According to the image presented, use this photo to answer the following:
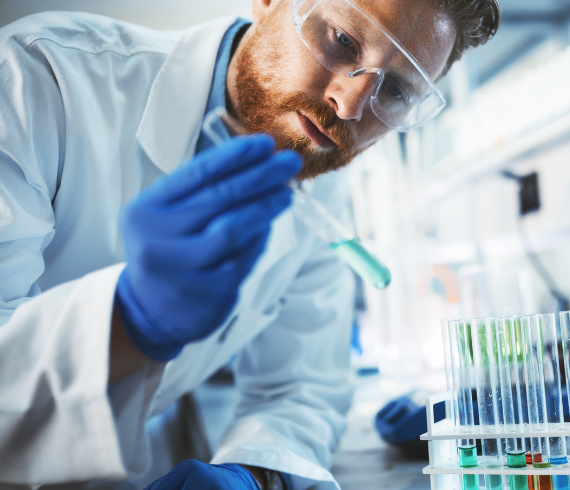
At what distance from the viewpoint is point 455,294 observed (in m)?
2.41

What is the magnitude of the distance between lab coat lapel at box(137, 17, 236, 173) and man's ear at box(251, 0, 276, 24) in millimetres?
79

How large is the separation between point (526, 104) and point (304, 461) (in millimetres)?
1860

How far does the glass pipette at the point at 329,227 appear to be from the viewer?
0.96m

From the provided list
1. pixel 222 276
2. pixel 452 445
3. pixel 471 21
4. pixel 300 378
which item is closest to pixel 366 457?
pixel 300 378

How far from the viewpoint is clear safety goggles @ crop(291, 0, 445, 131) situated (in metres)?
0.88

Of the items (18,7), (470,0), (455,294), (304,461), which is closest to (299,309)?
(304,461)

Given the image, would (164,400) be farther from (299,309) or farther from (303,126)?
(303,126)

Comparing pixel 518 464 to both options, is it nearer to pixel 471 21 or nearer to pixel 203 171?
pixel 203 171

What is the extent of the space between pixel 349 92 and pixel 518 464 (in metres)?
0.68

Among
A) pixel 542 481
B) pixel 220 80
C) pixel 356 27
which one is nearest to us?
pixel 542 481

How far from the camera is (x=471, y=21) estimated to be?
1051 millimetres

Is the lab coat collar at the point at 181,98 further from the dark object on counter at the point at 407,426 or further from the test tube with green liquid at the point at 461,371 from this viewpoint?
the dark object on counter at the point at 407,426

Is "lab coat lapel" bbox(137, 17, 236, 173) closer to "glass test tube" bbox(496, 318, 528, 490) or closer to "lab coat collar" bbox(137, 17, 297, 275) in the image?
"lab coat collar" bbox(137, 17, 297, 275)

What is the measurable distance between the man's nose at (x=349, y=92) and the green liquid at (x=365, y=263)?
26 centimetres
